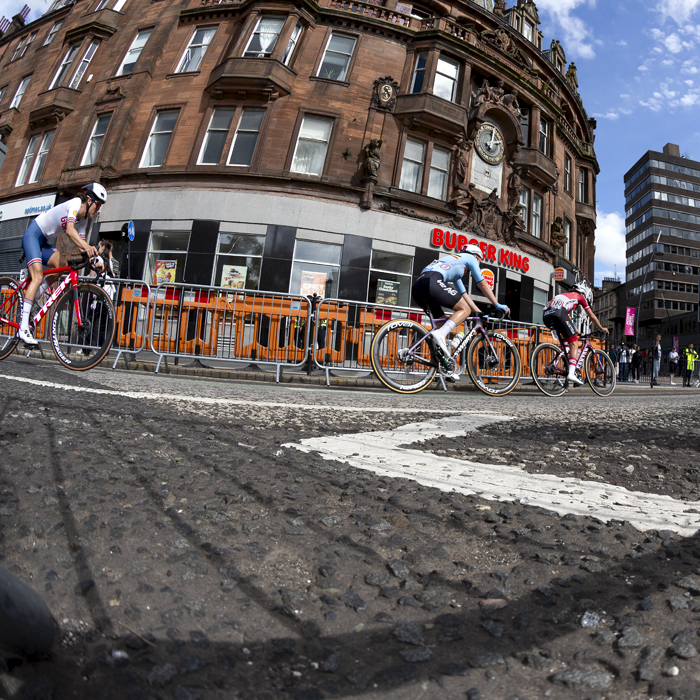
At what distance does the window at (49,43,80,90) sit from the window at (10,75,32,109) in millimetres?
2839

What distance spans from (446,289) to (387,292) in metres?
11.1

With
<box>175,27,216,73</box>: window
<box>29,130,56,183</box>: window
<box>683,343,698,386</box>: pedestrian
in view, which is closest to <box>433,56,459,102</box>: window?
<box>175,27,216,73</box>: window

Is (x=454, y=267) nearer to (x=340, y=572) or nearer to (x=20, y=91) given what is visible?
(x=340, y=572)

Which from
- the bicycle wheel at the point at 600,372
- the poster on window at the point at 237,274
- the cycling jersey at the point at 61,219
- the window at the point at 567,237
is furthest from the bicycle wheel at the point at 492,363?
the window at the point at 567,237

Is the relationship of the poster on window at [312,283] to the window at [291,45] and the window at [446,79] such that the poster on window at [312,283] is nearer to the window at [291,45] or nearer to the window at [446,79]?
the window at [291,45]

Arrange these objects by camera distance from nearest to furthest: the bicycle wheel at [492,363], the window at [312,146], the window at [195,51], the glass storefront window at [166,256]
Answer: the bicycle wheel at [492,363], the glass storefront window at [166,256], the window at [312,146], the window at [195,51]

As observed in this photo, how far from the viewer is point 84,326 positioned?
6.19 m

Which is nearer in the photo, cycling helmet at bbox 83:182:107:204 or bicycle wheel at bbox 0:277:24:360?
cycling helmet at bbox 83:182:107:204

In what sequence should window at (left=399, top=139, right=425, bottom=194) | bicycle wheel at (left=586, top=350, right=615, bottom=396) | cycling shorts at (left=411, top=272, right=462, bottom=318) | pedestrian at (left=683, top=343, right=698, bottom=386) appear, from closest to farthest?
1. cycling shorts at (left=411, top=272, right=462, bottom=318)
2. bicycle wheel at (left=586, top=350, right=615, bottom=396)
3. window at (left=399, top=139, right=425, bottom=194)
4. pedestrian at (left=683, top=343, right=698, bottom=386)

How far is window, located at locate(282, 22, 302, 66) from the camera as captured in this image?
18.1 meters

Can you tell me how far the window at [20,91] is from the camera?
80.4 ft

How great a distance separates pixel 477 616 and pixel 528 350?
36.5 feet

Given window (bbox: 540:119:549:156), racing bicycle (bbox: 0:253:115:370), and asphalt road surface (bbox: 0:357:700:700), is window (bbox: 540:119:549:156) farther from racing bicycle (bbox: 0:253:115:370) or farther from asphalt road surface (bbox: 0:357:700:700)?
asphalt road surface (bbox: 0:357:700:700)

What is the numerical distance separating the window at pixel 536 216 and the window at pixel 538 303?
2.59 m
